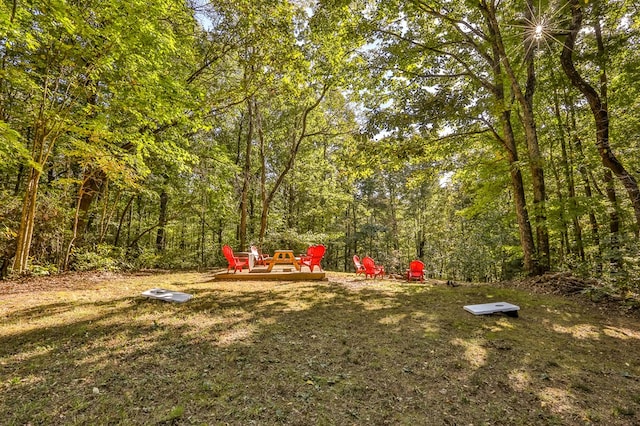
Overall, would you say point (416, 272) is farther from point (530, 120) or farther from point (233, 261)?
point (233, 261)

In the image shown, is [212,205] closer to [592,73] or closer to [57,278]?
[57,278]

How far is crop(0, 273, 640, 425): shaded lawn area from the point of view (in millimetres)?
2191

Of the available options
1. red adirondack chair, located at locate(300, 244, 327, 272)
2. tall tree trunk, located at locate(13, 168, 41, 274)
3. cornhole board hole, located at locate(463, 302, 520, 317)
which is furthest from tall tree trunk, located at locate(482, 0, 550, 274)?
tall tree trunk, located at locate(13, 168, 41, 274)

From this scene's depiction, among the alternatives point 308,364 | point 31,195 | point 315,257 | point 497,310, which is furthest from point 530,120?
point 31,195

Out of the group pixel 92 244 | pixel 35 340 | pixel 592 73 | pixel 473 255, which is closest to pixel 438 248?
pixel 473 255

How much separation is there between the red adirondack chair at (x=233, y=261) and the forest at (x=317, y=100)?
3.06 meters

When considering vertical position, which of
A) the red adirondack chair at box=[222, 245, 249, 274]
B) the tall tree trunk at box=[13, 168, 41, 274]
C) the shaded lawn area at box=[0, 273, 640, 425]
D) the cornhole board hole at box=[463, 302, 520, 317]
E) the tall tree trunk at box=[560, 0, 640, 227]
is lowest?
the shaded lawn area at box=[0, 273, 640, 425]

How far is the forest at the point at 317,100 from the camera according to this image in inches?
240

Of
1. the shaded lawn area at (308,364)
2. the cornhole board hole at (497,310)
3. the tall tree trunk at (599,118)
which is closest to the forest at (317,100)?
the tall tree trunk at (599,118)

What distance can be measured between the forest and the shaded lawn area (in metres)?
2.89

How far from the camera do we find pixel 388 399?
7.89ft

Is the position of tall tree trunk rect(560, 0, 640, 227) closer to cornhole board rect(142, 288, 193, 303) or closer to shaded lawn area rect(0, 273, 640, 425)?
shaded lawn area rect(0, 273, 640, 425)

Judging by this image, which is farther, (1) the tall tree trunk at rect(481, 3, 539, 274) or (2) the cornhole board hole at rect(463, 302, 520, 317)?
(1) the tall tree trunk at rect(481, 3, 539, 274)

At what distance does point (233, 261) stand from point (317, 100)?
338 inches
